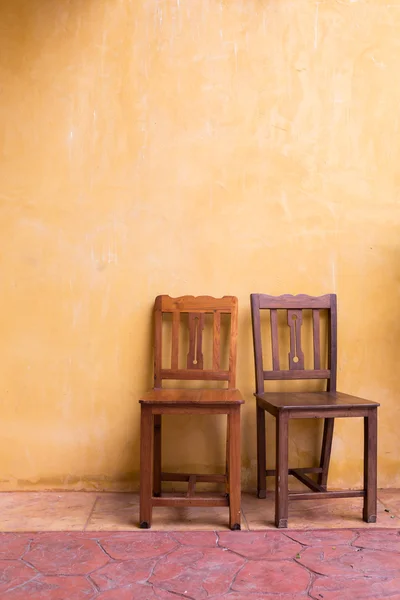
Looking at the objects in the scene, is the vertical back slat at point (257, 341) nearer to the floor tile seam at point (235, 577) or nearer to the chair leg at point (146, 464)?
the chair leg at point (146, 464)

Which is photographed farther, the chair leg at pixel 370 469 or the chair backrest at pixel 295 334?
the chair backrest at pixel 295 334

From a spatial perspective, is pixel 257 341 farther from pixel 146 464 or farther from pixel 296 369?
pixel 146 464

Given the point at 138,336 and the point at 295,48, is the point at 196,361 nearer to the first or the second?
the point at 138,336

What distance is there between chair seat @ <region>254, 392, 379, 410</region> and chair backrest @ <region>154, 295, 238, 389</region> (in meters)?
0.25

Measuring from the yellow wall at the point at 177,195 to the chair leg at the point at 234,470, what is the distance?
1.69 feet

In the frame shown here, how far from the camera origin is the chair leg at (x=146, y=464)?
2211 millimetres

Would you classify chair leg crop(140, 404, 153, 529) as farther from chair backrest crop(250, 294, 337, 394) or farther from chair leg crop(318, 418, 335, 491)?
chair leg crop(318, 418, 335, 491)

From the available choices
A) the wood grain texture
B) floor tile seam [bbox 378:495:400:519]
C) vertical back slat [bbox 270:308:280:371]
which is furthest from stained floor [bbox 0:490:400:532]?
the wood grain texture

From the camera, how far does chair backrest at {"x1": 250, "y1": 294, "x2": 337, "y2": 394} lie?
8.77ft

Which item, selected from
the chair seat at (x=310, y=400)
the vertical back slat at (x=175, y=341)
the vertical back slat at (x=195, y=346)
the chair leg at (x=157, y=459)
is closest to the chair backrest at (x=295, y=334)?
the chair seat at (x=310, y=400)

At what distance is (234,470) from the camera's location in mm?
2254

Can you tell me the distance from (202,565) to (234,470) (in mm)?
453

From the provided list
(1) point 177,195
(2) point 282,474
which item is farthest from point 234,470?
(1) point 177,195

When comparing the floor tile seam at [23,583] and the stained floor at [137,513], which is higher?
the floor tile seam at [23,583]
